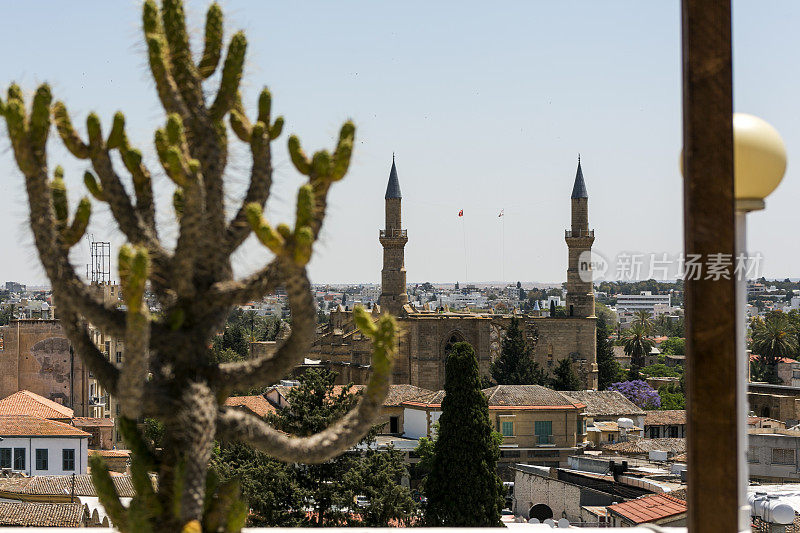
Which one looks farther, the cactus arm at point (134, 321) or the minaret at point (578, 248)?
the minaret at point (578, 248)

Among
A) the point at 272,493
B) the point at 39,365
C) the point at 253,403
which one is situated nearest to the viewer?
the point at 272,493

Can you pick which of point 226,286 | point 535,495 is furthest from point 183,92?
point 535,495

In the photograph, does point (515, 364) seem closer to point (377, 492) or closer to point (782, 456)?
point (782, 456)

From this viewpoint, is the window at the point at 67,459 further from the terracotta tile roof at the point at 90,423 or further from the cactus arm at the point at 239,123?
the cactus arm at the point at 239,123

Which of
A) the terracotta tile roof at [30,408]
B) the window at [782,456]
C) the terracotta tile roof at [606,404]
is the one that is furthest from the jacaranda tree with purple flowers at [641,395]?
the terracotta tile roof at [30,408]

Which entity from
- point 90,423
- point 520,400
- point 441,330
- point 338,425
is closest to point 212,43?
point 338,425

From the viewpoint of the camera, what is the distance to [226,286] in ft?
12.7

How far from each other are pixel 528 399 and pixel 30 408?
16575mm

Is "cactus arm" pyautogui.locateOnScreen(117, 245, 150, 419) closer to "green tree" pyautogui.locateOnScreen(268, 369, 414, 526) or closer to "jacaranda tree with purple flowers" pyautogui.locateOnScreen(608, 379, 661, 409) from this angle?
"green tree" pyautogui.locateOnScreen(268, 369, 414, 526)

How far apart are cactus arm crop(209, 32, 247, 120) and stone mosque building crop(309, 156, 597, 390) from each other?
137 ft

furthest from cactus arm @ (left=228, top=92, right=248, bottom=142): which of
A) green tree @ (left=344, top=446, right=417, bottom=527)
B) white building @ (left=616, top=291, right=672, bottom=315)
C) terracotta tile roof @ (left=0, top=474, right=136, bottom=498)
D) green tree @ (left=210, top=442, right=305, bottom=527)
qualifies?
white building @ (left=616, top=291, right=672, bottom=315)

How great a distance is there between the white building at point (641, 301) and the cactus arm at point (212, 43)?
15022cm

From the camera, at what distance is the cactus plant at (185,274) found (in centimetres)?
368

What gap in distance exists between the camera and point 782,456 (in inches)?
844
